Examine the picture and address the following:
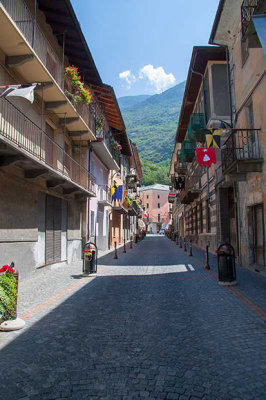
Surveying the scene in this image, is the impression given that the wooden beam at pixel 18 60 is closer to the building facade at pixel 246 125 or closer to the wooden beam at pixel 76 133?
the building facade at pixel 246 125

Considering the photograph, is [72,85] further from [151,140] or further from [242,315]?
[151,140]

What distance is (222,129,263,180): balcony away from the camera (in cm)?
1030

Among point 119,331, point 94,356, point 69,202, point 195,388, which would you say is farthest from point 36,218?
point 195,388

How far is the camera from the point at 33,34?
9.62 m

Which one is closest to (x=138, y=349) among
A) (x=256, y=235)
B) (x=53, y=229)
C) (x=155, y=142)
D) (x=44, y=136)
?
(x=256, y=235)

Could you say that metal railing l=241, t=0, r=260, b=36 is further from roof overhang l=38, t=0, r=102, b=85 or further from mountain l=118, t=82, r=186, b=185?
mountain l=118, t=82, r=186, b=185

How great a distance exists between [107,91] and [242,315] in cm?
1622

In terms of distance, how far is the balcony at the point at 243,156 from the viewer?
406 inches

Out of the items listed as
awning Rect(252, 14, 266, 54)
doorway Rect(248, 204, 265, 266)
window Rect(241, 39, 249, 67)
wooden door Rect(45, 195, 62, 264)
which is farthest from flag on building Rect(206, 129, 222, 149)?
awning Rect(252, 14, 266, 54)

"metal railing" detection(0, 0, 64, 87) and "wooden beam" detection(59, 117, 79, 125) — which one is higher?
"metal railing" detection(0, 0, 64, 87)

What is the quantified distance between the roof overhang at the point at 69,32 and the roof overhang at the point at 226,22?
5.23 meters

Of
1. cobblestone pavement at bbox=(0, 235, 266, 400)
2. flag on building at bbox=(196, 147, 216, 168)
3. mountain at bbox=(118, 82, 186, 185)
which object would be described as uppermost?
mountain at bbox=(118, 82, 186, 185)

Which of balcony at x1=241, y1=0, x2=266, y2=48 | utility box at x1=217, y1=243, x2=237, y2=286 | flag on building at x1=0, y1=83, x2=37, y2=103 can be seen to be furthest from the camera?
utility box at x1=217, y1=243, x2=237, y2=286

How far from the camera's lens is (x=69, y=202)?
15.5 meters
